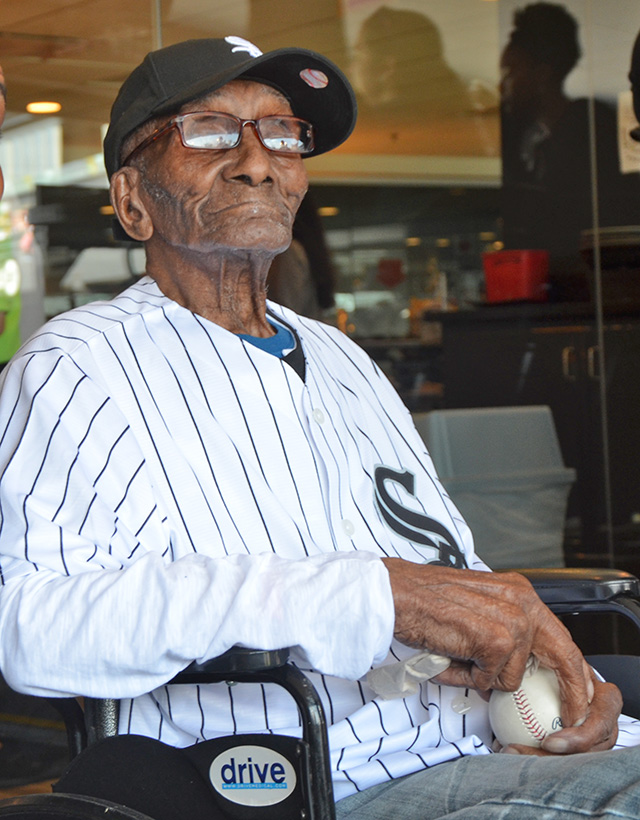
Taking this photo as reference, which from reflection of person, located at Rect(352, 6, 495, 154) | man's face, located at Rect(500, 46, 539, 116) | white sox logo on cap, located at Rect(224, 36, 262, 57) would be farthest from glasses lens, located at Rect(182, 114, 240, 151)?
man's face, located at Rect(500, 46, 539, 116)

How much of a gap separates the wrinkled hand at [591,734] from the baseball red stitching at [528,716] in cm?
1

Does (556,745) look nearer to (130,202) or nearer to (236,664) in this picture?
(236,664)

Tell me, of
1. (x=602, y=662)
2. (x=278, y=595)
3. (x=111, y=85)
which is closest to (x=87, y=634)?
(x=278, y=595)

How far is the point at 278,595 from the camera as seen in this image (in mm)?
1177

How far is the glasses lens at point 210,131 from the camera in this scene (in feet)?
5.20

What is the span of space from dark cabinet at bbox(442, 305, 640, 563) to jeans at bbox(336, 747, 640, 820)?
2805mm

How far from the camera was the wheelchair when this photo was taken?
3.35 feet

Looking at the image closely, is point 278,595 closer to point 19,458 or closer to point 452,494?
point 19,458

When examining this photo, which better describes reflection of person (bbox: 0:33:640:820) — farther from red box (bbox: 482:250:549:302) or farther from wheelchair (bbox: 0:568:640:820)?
red box (bbox: 482:250:549:302)

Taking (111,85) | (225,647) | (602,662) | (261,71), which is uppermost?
(111,85)

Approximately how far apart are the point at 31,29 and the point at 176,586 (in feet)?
9.72

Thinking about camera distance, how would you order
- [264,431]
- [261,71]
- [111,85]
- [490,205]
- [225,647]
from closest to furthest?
[225,647] → [264,431] → [261,71] → [111,85] → [490,205]

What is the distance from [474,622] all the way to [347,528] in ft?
1.04

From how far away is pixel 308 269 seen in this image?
3.79 metres
